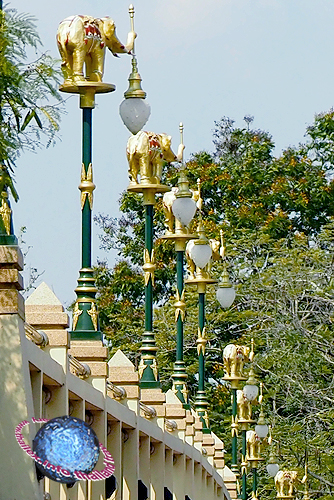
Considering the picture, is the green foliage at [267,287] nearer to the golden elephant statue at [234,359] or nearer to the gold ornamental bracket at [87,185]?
the golden elephant statue at [234,359]

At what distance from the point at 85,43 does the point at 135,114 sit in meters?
2.47

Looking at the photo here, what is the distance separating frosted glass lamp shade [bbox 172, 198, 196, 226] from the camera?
22067 mm

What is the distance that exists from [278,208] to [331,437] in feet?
36.4

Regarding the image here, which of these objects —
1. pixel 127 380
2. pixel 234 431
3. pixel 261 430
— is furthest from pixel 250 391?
pixel 127 380

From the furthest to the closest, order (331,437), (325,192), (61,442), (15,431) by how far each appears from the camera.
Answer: (325,192) < (331,437) < (15,431) < (61,442)

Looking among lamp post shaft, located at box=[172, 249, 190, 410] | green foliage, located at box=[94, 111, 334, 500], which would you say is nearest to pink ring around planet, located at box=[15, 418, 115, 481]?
lamp post shaft, located at box=[172, 249, 190, 410]

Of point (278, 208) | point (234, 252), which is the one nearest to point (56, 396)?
point (234, 252)

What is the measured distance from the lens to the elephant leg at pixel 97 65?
15812mm

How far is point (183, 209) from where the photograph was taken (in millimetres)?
22078

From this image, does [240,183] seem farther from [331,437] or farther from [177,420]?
[177,420]

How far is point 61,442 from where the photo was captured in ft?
31.1

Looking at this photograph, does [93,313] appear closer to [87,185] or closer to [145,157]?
[87,185]

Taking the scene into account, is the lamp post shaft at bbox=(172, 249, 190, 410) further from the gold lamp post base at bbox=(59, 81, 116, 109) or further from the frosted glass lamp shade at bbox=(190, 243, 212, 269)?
the gold lamp post base at bbox=(59, 81, 116, 109)

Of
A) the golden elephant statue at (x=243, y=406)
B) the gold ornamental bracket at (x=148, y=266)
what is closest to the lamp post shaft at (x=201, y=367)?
the golden elephant statue at (x=243, y=406)
